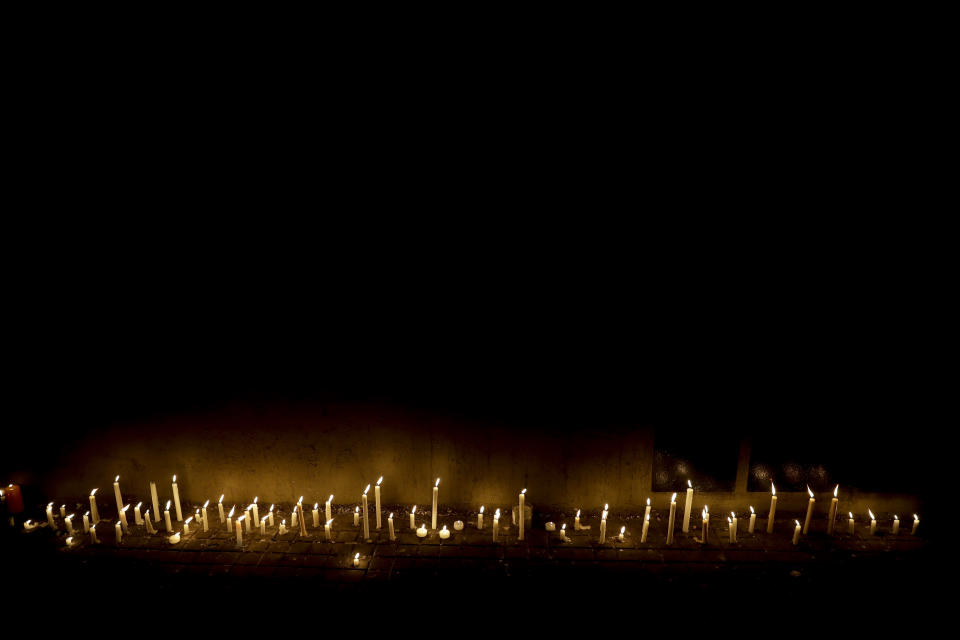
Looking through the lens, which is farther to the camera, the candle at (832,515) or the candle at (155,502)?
the candle at (155,502)

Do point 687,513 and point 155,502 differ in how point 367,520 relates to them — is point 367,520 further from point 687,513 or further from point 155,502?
point 687,513

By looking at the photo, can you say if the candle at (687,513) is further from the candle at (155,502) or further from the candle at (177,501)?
the candle at (177,501)

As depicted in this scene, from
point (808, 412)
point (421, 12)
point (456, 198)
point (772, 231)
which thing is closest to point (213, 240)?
point (456, 198)

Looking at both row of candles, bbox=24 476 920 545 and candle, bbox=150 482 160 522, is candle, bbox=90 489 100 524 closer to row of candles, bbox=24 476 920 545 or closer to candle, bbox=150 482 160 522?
row of candles, bbox=24 476 920 545

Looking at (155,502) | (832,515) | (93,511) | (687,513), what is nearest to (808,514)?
(832,515)

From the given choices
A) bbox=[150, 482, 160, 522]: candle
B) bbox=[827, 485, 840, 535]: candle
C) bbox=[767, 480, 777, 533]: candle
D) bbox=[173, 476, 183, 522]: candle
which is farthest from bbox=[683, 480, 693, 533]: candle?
bbox=[173, 476, 183, 522]: candle

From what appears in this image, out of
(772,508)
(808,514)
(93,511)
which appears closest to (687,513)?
(772,508)

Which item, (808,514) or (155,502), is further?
(155,502)

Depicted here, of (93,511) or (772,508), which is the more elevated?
(772,508)

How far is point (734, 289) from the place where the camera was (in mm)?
4605

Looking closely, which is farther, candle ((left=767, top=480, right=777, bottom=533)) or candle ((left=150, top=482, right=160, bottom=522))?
candle ((left=150, top=482, right=160, bottom=522))

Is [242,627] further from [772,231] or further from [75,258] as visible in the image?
[772,231]

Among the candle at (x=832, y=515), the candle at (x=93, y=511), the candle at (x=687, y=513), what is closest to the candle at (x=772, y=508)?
the candle at (x=832, y=515)

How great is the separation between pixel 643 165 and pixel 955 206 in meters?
2.89
